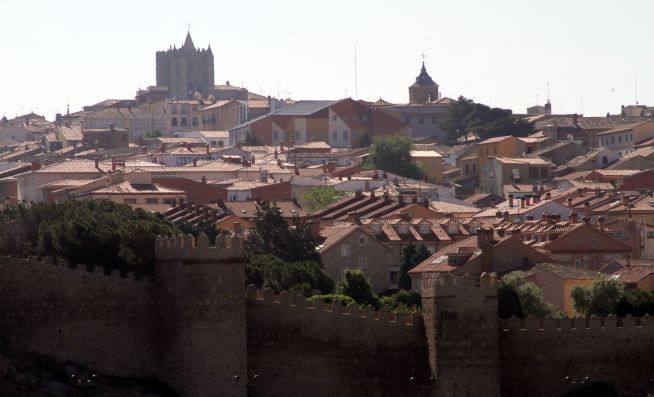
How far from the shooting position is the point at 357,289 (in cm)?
7431

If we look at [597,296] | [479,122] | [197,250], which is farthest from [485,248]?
[479,122]

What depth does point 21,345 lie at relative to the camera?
5219 cm

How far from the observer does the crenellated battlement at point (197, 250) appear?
174 feet

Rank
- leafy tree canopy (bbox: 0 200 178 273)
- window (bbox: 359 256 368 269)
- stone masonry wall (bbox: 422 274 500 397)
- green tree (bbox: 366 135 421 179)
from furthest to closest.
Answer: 1. green tree (bbox: 366 135 421 179)
2. window (bbox: 359 256 368 269)
3. leafy tree canopy (bbox: 0 200 178 273)
4. stone masonry wall (bbox: 422 274 500 397)

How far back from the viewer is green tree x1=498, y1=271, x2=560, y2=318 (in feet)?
207

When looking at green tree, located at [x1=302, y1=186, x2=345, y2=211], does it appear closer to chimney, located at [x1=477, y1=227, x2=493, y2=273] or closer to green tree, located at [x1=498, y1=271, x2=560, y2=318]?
chimney, located at [x1=477, y1=227, x2=493, y2=273]

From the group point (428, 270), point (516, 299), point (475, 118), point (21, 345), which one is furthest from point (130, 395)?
point (475, 118)

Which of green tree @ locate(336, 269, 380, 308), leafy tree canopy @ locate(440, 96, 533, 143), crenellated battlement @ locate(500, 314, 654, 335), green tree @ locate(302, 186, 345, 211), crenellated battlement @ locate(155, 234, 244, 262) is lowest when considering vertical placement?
green tree @ locate(336, 269, 380, 308)

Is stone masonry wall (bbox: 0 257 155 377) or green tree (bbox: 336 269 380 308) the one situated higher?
stone masonry wall (bbox: 0 257 155 377)

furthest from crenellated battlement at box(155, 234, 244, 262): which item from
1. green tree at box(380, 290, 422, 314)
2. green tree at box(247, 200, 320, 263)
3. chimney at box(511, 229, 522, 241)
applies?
chimney at box(511, 229, 522, 241)

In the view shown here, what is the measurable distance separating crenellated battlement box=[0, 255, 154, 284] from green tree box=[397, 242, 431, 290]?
116 feet

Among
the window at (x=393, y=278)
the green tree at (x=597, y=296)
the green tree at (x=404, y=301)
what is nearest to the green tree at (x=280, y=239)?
the window at (x=393, y=278)

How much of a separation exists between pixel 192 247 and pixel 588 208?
58209 mm

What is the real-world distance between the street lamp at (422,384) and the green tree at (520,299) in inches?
278
